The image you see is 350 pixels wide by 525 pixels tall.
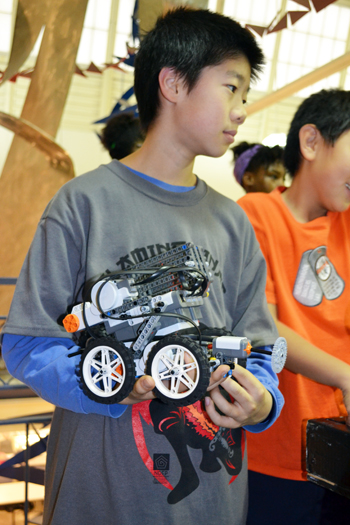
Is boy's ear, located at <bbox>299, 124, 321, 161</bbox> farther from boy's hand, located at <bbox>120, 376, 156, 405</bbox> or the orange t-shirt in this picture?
boy's hand, located at <bbox>120, 376, 156, 405</bbox>

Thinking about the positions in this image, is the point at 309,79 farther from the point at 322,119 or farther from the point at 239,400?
the point at 239,400

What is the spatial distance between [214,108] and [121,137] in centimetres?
120

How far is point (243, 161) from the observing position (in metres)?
2.59

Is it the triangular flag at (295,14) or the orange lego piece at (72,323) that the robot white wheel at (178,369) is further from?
the triangular flag at (295,14)

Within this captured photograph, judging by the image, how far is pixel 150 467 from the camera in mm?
742

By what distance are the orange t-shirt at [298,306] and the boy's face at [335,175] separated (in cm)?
7

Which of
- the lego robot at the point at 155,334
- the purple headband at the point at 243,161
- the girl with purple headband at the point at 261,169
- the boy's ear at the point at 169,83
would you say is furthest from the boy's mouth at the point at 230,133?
the purple headband at the point at 243,161

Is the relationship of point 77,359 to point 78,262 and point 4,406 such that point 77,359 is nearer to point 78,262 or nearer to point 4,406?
point 78,262

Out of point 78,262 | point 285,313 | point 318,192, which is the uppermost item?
point 318,192

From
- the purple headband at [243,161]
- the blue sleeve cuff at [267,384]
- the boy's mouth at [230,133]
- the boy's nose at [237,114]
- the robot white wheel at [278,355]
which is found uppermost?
the boy's nose at [237,114]

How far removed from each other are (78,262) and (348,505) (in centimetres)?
71

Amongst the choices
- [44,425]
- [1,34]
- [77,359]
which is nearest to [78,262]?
[77,359]

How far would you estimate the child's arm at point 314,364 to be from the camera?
95cm

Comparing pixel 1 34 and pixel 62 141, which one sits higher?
pixel 1 34
